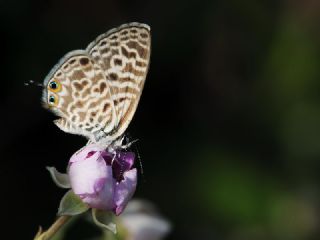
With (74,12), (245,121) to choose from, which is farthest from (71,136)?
(245,121)

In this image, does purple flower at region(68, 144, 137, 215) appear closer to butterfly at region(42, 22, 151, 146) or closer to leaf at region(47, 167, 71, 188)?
leaf at region(47, 167, 71, 188)

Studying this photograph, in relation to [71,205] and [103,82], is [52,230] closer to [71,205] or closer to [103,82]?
[71,205]

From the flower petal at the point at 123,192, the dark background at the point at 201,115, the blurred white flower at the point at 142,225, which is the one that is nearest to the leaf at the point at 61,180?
the flower petal at the point at 123,192

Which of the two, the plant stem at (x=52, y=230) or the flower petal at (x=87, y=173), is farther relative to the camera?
the flower petal at (x=87, y=173)

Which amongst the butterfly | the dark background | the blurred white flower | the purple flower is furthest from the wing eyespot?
the dark background

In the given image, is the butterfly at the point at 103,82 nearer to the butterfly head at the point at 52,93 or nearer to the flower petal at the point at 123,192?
the butterfly head at the point at 52,93

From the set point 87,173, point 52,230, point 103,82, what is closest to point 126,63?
point 103,82

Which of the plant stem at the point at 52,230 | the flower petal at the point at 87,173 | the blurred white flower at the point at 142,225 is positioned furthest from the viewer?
the blurred white flower at the point at 142,225
